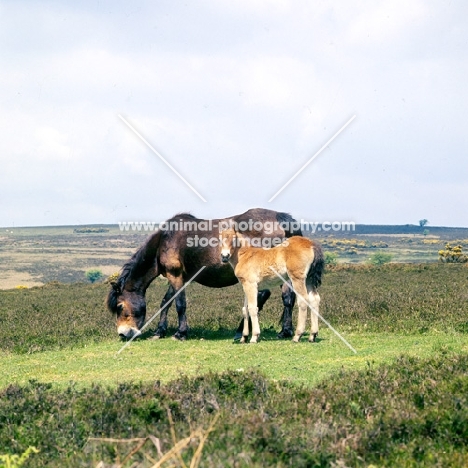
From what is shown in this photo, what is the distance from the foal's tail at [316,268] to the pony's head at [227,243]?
1.75 meters

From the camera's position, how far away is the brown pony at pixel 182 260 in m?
16.1

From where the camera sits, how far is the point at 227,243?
14.5m

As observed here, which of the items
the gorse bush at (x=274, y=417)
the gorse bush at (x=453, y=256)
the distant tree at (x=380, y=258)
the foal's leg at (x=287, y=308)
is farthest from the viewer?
the distant tree at (x=380, y=258)

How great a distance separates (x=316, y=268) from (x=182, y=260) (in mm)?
3804

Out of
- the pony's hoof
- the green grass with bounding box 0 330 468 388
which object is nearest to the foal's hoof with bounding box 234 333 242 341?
the green grass with bounding box 0 330 468 388

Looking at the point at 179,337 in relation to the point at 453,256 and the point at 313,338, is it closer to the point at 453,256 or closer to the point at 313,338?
the point at 313,338

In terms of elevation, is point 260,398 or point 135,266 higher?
point 135,266

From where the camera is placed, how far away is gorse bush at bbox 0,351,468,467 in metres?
6.02

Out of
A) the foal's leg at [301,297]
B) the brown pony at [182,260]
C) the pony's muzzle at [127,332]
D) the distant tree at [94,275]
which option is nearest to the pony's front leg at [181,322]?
the brown pony at [182,260]

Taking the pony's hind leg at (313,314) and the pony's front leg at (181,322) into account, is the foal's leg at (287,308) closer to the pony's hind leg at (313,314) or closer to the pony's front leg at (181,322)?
the pony's hind leg at (313,314)

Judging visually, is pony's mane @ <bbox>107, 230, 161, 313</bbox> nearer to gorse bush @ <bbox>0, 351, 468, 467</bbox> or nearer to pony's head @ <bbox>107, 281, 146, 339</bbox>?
pony's head @ <bbox>107, 281, 146, 339</bbox>

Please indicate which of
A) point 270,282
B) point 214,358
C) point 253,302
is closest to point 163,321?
point 253,302

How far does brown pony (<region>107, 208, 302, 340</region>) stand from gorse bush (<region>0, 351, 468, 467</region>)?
692 centimetres

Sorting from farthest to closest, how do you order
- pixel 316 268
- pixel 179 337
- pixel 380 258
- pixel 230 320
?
pixel 380 258 → pixel 230 320 → pixel 179 337 → pixel 316 268
